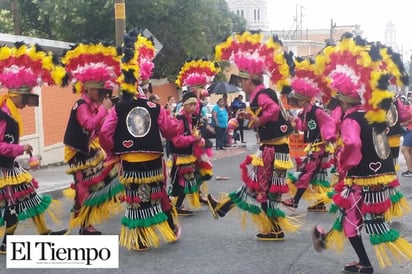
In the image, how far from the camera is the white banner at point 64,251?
5.69 m

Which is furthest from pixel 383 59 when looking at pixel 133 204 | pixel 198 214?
pixel 198 214

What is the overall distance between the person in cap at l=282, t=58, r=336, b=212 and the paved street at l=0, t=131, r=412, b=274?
354 millimetres

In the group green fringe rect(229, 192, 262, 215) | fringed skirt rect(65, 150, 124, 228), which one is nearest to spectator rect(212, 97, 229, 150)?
fringed skirt rect(65, 150, 124, 228)

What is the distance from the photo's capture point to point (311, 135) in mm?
8703

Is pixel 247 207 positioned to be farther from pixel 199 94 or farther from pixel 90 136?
pixel 199 94

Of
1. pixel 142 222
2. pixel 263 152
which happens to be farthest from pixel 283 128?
pixel 142 222

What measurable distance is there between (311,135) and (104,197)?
306cm

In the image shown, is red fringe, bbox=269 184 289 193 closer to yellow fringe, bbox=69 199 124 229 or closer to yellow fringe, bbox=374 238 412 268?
yellow fringe, bbox=374 238 412 268

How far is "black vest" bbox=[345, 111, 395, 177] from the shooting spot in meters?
5.60

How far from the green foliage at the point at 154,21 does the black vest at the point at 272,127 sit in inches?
522

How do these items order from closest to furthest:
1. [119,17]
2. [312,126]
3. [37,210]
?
[37,210] → [312,126] → [119,17]

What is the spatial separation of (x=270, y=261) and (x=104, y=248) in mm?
1730

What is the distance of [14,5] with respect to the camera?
2205 centimetres

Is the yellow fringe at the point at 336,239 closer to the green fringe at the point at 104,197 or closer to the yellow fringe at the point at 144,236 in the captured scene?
the yellow fringe at the point at 144,236
